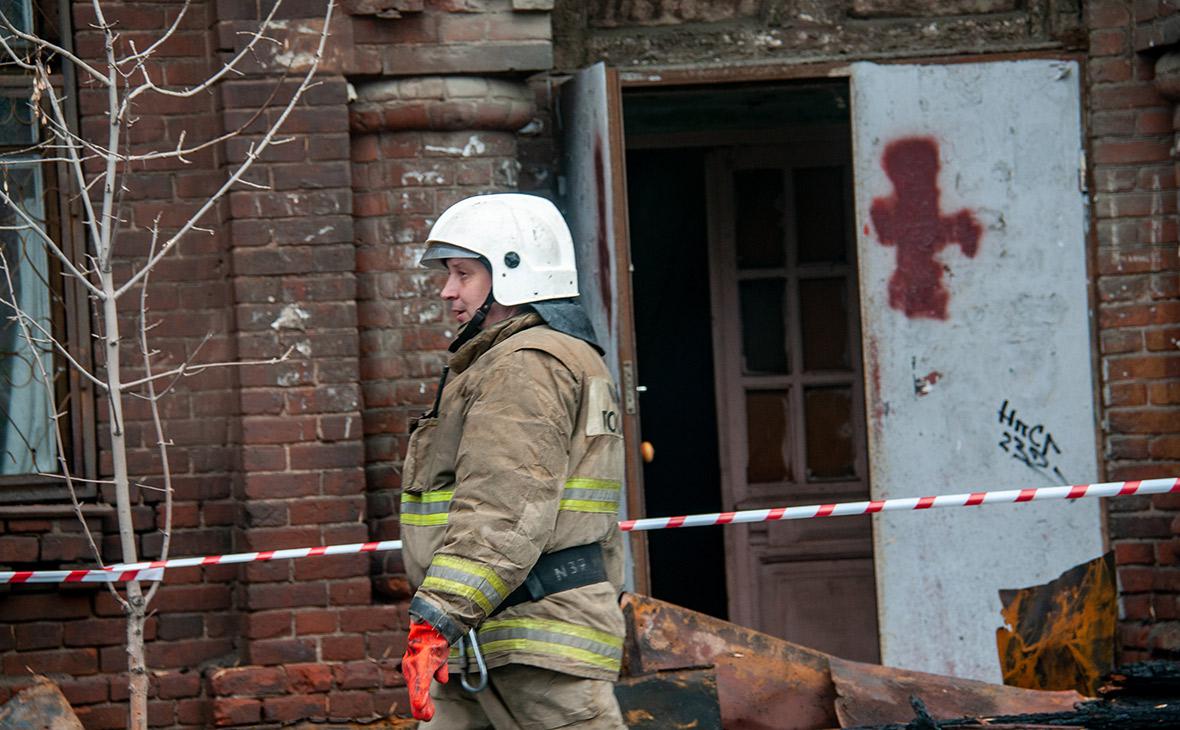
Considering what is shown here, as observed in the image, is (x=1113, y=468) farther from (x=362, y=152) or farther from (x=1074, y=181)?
(x=362, y=152)

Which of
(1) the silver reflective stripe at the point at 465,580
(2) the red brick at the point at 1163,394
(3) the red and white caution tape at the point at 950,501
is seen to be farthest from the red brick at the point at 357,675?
(2) the red brick at the point at 1163,394

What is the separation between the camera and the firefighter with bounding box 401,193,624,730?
3230 mm

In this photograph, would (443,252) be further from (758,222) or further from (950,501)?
(758,222)

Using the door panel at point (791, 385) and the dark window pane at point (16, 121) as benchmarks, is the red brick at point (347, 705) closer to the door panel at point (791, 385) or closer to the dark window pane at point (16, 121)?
the door panel at point (791, 385)

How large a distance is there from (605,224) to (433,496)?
230cm

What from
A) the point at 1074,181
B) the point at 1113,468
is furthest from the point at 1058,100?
the point at 1113,468

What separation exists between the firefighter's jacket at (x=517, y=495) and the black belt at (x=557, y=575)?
2 cm

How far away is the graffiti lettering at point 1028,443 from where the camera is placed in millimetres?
5805

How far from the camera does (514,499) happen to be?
10.7ft

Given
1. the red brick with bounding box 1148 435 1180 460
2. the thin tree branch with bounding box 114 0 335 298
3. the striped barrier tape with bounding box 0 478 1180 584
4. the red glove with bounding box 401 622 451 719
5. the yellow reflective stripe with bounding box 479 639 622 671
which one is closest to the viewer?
the red glove with bounding box 401 622 451 719

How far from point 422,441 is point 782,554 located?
3.59 m

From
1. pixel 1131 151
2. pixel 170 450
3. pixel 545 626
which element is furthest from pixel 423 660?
pixel 1131 151

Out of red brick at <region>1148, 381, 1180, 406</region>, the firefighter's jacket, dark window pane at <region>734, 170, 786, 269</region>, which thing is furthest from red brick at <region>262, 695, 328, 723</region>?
red brick at <region>1148, 381, 1180, 406</region>

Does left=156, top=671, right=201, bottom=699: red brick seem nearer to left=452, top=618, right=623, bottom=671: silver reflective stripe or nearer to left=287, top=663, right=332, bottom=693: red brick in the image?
left=287, top=663, right=332, bottom=693: red brick
